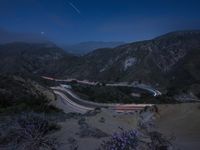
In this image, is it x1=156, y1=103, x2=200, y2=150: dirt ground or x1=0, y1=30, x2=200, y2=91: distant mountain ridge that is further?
x1=0, y1=30, x2=200, y2=91: distant mountain ridge

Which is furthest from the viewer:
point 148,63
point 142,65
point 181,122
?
point 148,63

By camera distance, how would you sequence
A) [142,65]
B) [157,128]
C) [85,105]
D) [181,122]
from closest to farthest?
[157,128] → [181,122] → [85,105] → [142,65]

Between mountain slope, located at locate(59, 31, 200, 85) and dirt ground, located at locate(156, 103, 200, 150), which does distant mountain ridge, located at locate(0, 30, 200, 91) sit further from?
dirt ground, located at locate(156, 103, 200, 150)

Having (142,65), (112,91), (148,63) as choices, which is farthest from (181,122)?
(148,63)

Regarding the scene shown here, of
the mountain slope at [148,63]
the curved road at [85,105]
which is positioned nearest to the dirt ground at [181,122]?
the curved road at [85,105]

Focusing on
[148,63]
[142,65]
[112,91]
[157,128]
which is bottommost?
[142,65]

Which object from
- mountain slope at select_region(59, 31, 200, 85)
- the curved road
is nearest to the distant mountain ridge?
mountain slope at select_region(59, 31, 200, 85)

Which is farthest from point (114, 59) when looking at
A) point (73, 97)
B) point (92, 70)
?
point (73, 97)

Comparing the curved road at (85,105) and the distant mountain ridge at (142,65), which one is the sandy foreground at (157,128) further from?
the distant mountain ridge at (142,65)

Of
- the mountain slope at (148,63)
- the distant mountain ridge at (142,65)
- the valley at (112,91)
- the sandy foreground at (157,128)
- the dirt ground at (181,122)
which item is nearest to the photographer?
the sandy foreground at (157,128)

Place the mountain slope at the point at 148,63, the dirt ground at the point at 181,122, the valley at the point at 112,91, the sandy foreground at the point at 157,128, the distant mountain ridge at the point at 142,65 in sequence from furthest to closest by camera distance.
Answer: the mountain slope at the point at 148,63 → the distant mountain ridge at the point at 142,65 → the valley at the point at 112,91 → the dirt ground at the point at 181,122 → the sandy foreground at the point at 157,128

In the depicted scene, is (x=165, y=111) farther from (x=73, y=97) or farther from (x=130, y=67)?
(x=130, y=67)

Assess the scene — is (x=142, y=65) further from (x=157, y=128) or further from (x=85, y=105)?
(x=157, y=128)
